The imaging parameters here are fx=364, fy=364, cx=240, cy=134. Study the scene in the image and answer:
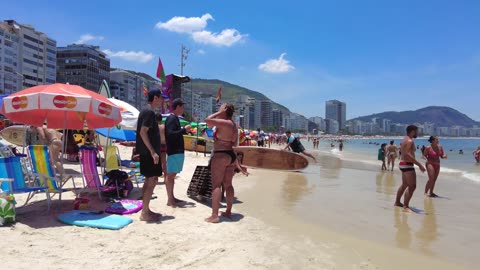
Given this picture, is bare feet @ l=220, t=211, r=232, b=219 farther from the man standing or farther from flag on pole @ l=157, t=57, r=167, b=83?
flag on pole @ l=157, t=57, r=167, b=83

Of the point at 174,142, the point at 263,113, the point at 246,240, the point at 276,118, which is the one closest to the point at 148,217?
the point at 174,142

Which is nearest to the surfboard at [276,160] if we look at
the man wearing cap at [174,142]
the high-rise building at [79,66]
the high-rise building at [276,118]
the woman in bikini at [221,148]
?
the man wearing cap at [174,142]

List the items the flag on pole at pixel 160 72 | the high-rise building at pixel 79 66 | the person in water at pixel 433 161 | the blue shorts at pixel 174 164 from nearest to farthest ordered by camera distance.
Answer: the blue shorts at pixel 174 164
the person in water at pixel 433 161
the flag on pole at pixel 160 72
the high-rise building at pixel 79 66

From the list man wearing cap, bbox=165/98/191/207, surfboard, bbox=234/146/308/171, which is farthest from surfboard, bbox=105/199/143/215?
surfboard, bbox=234/146/308/171

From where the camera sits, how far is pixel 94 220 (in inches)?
182

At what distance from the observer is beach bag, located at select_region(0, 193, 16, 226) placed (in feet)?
14.0

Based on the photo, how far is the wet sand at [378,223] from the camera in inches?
160

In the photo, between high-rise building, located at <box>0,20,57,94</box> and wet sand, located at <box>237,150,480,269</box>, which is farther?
high-rise building, located at <box>0,20,57,94</box>

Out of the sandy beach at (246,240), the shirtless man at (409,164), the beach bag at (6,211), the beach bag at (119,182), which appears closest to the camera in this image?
the sandy beach at (246,240)

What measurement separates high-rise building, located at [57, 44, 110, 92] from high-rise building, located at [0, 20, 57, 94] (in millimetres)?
13338

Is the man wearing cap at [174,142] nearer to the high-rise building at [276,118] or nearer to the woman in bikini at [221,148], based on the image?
the woman in bikini at [221,148]

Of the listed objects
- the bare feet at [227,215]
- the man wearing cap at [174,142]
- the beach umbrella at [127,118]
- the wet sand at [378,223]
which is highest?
the beach umbrella at [127,118]

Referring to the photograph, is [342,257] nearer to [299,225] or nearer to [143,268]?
[299,225]

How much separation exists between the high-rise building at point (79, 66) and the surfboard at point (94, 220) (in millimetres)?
104455
